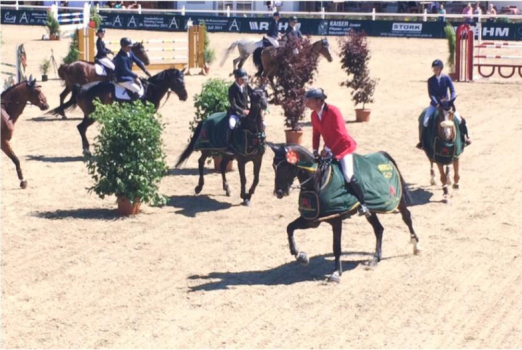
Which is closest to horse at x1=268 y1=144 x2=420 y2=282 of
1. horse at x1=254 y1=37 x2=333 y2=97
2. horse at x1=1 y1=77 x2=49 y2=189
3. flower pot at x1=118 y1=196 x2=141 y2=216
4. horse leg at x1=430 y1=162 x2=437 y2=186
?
flower pot at x1=118 y1=196 x2=141 y2=216

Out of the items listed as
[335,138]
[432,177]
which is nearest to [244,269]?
[335,138]

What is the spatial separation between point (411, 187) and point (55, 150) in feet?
24.4

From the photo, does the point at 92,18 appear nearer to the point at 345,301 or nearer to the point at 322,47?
the point at 322,47

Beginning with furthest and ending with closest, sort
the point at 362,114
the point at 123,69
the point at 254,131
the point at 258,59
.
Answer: the point at 258,59 → the point at 362,114 → the point at 123,69 → the point at 254,131

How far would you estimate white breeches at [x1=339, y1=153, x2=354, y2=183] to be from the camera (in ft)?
33.6

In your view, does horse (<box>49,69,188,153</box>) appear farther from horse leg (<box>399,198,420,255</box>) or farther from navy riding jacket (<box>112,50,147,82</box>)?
horse leg (<box>399,198,420,255</box>)

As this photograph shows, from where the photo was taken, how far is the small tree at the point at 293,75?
18359 millimetres

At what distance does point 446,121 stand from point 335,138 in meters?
4.16

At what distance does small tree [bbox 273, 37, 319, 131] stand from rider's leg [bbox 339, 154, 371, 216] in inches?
318

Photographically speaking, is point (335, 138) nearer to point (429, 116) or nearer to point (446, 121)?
point (446, 121)

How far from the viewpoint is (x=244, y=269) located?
1083cm

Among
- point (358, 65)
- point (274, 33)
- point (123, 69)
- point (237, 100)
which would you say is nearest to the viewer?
point (237, 100)

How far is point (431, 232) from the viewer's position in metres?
12.4

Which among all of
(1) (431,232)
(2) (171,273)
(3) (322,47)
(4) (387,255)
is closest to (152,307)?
(2) (171,273)
